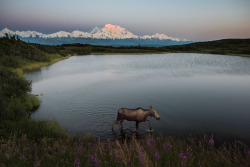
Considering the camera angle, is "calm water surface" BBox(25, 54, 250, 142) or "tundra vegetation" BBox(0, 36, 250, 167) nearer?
"tundra vegetation" BBox(0, 36, 250, 167)

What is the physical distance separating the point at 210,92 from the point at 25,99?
80.6ft

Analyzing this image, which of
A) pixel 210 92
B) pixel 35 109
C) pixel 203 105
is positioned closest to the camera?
pixel 35 109

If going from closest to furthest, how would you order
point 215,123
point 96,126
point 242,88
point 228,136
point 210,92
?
point 228,136 < point 96,126 < point 215,123 < point 210,92 < point 242,88

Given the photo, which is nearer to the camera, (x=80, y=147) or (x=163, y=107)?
(x=80, y=147)

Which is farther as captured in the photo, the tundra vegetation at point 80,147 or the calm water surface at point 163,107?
the calm water surface at point 163,107

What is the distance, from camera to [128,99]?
22625 millimetres

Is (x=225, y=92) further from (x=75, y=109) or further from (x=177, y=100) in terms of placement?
(x=75, y=109)

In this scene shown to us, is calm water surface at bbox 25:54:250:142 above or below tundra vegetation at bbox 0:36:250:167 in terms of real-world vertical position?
below

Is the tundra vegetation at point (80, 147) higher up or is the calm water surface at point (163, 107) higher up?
the tundra vegetation at point (80, 147)

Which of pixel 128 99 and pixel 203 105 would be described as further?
pixel 128 99

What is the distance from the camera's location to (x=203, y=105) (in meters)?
20.5

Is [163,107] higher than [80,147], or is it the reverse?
[80,147]

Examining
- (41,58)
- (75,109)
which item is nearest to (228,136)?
(75,109)

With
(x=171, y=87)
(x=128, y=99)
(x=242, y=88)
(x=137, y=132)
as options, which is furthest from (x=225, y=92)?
(x=137, y=132)
